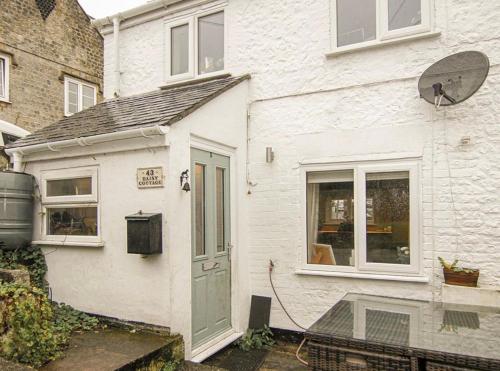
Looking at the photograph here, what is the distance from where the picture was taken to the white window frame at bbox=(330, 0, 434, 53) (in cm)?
498

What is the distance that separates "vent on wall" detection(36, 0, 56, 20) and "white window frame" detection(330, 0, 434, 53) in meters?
11.2

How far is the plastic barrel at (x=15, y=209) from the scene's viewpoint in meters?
5.34

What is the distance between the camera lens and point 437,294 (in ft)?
15.7

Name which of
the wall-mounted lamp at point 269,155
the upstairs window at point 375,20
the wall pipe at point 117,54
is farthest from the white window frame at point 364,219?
the wall pipe at point 117,54

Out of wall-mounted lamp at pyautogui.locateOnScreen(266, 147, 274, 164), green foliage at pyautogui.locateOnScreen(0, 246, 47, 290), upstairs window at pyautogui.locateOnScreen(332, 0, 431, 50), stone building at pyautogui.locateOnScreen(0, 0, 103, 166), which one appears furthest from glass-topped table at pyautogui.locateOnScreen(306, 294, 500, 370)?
stone building at pyautogui.locateOnScreen(0, 0, 103, 166)

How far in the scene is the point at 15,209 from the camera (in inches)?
214

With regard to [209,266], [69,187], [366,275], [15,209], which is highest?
[69,187]

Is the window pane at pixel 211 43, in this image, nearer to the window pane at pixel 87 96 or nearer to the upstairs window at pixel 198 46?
the upstairs window at pixel 198 46

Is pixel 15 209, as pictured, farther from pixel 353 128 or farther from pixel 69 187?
pixel 353 128

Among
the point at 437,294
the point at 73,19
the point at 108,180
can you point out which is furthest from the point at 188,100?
the point at 73,19

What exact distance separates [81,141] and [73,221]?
49.8 inches

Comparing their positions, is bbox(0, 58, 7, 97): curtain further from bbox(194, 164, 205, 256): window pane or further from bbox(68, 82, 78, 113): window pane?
bbox(194, 164, 205, 256): window pane

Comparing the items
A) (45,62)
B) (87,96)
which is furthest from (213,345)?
(87,96)

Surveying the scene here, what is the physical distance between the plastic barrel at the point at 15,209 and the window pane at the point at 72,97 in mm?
9128
